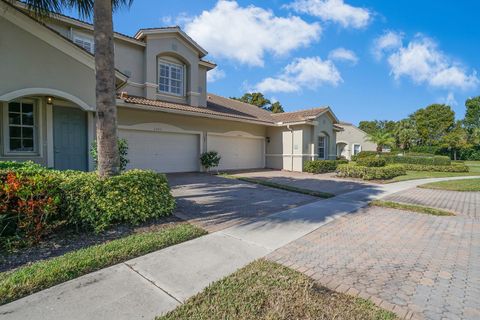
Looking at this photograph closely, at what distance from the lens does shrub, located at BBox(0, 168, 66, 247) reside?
430cm

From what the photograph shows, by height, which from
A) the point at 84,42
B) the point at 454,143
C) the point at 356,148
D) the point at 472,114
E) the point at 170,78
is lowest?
the point at 356,148

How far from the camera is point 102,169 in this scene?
18.3 feet

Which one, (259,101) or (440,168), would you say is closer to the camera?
(440,168)

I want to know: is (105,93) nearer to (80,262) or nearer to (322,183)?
(80,262)

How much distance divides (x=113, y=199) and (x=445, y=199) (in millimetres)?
11387

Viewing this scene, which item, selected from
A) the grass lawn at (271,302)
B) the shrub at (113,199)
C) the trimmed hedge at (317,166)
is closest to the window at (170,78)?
the trimmed hedge at (317,166)

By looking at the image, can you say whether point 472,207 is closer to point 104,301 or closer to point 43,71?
point 104,301

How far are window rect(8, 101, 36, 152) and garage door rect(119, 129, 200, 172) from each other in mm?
4021

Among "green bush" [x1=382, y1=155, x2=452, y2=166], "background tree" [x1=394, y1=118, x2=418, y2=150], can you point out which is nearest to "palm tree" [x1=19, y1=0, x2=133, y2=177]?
"green bush" [x1=382, y1=155, x2=452, y2=166]

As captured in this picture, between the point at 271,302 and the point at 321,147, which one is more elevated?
the point at 321,147

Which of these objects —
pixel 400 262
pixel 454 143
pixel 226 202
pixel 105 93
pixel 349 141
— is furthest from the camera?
pixel 454 143

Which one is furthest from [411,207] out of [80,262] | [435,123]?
[435,123]

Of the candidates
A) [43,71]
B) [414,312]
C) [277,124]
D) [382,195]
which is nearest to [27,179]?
[43,71]

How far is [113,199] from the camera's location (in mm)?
5293
